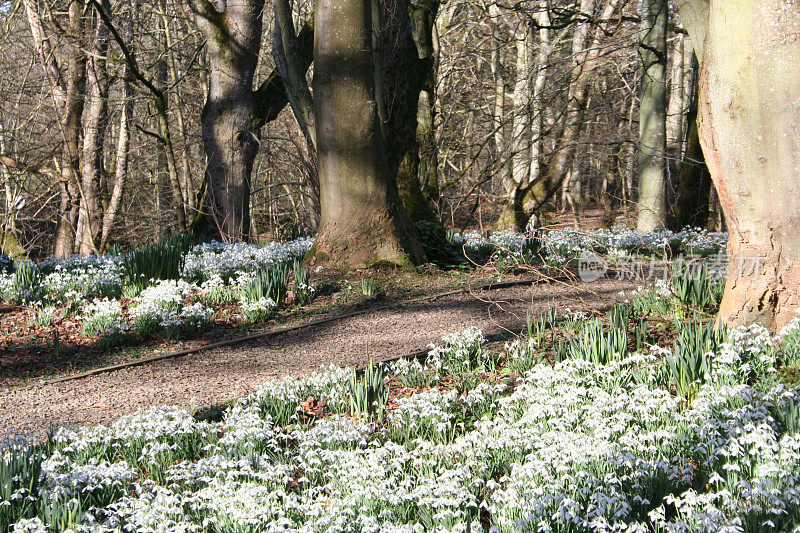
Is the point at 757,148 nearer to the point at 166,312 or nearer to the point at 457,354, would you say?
the point at 457,354

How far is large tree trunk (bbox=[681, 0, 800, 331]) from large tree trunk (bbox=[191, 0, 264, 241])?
781cm

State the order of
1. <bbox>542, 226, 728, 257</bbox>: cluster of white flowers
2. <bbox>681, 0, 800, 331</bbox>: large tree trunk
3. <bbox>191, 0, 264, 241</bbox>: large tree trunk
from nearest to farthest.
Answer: <bbox>681, 0, 800, 331</bbox>: large tree trunk → <bbox>542, 226, 728, 257</bbox>: cluster of white flowers → <bbox>191, 0, 264, 241</bbox>: large tree trunk

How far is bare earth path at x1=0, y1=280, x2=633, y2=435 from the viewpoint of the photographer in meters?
4.62

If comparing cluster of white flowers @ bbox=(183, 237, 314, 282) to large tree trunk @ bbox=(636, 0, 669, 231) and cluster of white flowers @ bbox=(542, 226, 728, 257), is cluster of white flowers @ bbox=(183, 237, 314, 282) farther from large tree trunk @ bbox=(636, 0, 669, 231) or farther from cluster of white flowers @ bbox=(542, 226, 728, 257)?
large tree trunk @ bbox=(636, 0, 669, 231)

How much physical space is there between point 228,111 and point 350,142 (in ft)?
13.7

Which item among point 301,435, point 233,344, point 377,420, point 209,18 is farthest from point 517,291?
point 209,18

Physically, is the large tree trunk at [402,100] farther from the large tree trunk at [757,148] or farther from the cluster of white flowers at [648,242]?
the large tree trunk at [757,148]

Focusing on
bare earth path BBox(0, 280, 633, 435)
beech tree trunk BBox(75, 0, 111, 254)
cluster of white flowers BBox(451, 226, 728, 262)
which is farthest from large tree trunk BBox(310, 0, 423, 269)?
beech tree trunk BBox(75, 0, 111, 254)

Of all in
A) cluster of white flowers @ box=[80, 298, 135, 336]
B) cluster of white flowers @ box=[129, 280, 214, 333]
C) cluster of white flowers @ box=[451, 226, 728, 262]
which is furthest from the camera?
cluster of white flowers @ box=[451, 226, 728, 262]

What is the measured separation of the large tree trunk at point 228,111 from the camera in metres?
11.0

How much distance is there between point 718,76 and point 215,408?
13.4 feet

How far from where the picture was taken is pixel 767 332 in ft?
14.1

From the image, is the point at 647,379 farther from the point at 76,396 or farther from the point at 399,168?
the point at 399,168

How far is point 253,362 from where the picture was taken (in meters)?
5.58
